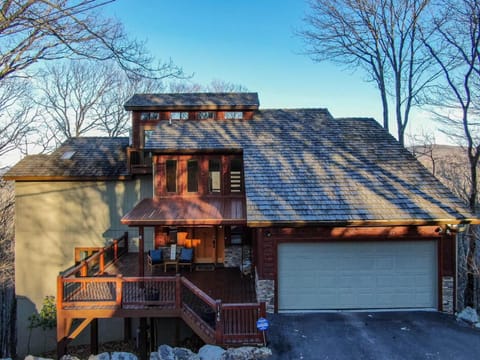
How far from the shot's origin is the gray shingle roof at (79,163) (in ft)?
41.5

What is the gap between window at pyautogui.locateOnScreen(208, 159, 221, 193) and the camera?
11203mm

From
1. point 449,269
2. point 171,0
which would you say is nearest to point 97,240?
point 171,0

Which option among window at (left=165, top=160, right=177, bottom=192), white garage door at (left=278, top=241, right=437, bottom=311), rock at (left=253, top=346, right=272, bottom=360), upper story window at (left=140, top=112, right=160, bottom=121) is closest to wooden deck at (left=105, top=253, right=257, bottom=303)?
white garage door at (left=278, top=241, right=437, bottom=311)

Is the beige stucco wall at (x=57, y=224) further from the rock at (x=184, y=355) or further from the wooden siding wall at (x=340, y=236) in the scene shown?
the rock at (x=184, y=355)

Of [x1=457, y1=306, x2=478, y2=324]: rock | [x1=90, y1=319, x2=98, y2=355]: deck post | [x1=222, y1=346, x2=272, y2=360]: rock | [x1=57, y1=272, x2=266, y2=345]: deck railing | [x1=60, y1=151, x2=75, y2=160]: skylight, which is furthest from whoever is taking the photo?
[x1=60, y1=151, x2=75, y2=160]: skylight

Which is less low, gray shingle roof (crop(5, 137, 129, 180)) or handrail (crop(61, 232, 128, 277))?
gray shingle roof (crop(5, 137, 129, 180))

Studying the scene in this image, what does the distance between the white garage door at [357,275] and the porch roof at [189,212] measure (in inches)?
84.2

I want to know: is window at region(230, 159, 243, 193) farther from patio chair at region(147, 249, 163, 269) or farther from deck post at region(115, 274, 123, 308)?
deck post at region(115, 274, 123, 308)

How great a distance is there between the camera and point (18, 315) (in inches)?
482

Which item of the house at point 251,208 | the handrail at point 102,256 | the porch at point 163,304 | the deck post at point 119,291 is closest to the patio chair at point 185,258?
the house at point 251,208

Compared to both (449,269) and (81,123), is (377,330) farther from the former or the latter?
(81,123)

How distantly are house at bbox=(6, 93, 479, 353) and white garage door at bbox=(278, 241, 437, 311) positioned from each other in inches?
1.1

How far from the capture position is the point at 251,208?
8211mm

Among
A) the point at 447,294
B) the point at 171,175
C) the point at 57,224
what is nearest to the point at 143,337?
the point at 171,175
